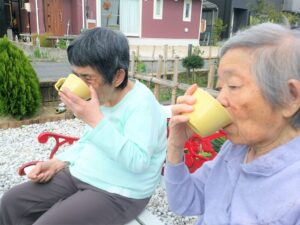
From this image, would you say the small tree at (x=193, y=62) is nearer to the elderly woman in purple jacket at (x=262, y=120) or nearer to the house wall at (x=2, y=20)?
the elderly woman in purple jacket at (x=262, y=120)

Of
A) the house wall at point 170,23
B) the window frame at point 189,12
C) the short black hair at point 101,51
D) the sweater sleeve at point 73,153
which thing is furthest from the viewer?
the window frame at point 189,12

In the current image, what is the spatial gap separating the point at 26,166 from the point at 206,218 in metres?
1.55

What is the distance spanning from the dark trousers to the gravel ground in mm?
976

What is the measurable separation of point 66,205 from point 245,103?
1.14 m

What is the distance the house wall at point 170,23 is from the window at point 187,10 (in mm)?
286

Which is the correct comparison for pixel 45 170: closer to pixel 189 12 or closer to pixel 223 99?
pixel 223 99

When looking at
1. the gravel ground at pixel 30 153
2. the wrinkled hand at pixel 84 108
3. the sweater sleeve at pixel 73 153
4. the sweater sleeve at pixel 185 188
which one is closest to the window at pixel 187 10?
the gravel ground at pixel 30 153

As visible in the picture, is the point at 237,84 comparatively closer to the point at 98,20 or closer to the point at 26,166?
the point at 26,166

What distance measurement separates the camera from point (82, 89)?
1731 millimetres

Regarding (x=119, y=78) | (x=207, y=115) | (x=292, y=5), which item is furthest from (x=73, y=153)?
(x=292, y=5)

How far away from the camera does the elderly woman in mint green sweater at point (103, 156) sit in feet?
5.42

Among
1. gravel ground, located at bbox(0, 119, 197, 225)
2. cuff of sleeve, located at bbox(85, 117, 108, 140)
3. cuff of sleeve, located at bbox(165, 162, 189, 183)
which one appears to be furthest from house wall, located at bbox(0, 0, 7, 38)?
cuff of sleeve, located at bbox(165, 162, 189, 183)

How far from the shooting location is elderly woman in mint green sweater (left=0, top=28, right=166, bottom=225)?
5.42ft

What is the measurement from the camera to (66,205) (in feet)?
5.70
